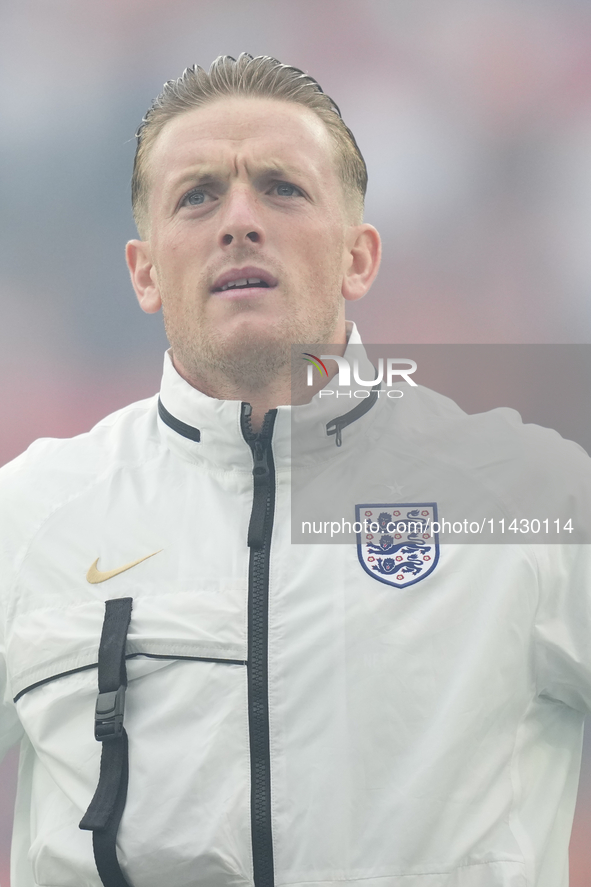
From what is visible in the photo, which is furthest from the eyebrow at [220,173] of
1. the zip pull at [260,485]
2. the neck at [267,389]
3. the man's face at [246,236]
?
the zip pull at [260,485]

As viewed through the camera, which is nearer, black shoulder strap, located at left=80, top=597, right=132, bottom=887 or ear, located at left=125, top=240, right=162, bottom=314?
black shoulder strap, located at left=80, top=597, right=132, bottom=887

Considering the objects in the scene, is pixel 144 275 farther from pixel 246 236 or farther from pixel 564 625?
pixel 564 625

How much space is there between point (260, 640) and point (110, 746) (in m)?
0.20

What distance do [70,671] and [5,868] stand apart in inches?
41.2

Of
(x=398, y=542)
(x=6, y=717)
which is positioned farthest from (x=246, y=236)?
(x=6, y=717)

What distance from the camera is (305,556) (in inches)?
40.8

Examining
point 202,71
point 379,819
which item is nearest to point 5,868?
point 379,819

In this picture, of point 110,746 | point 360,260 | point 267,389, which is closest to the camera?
point 110,746

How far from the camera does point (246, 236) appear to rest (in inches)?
44.0

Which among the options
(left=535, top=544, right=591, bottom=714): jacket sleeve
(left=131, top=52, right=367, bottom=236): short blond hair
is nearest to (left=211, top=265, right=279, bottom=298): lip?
(left=131, top=52, right=367, bottom=236): short blond hair

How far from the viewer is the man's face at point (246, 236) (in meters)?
1.11

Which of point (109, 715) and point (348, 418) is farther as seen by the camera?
point (348, 418)

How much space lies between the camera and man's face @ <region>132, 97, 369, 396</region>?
1.11 meters

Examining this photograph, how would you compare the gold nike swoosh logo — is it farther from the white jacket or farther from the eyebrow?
the eyebrow
